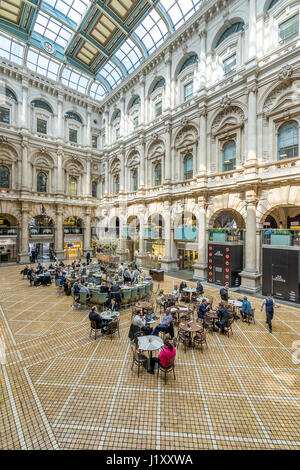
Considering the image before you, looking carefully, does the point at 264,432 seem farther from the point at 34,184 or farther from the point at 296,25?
the point at 34,184

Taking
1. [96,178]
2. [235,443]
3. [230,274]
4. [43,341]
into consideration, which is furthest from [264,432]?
[96,178]

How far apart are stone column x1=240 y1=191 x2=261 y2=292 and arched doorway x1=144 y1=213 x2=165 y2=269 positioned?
328 inches

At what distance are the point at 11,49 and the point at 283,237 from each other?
3257 cm

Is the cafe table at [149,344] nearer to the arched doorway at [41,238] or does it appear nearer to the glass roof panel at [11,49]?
the arched doorway at [41,238]

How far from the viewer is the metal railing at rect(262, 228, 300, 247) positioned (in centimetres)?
1149

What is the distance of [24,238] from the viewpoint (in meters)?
23.5

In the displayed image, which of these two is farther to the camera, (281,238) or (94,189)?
(94,189)

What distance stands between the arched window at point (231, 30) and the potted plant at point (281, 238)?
15.3m

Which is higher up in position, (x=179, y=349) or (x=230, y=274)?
(x=230, y=274)

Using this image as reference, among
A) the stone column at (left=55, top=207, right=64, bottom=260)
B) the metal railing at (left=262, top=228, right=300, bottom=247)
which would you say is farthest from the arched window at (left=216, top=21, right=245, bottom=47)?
the stone column at (left=55, top=207, right=64, bottom=260)

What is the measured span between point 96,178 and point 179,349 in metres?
28.0

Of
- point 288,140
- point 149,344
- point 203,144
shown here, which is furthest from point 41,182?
point 149,344

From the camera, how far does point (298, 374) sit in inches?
227

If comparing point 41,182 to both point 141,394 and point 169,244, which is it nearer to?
point 169,244
